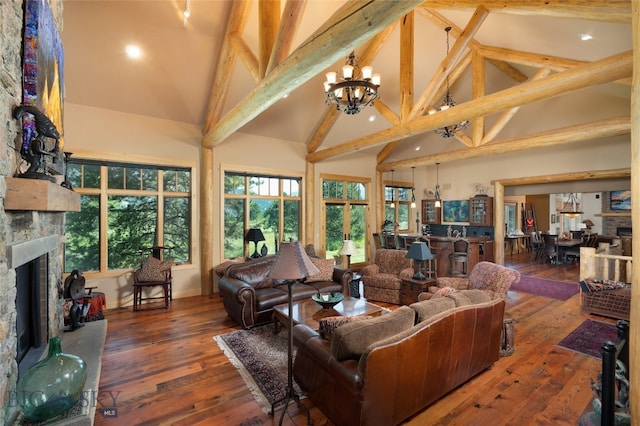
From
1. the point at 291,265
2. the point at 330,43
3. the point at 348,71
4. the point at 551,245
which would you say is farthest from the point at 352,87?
the point at 551,245

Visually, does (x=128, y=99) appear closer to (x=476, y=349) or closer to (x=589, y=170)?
(x=476, y=349)

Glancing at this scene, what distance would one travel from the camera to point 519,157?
800 centimetres

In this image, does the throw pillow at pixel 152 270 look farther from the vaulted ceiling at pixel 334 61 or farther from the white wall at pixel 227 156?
the vaulted ceiling at pixel 334 61

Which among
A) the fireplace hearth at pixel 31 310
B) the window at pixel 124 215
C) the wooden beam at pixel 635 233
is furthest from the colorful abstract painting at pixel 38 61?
the wooden beam at pixel 635 233

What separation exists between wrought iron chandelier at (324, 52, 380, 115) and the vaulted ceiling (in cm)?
33

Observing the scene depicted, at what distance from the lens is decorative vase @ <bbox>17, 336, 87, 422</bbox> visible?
1.71 meters

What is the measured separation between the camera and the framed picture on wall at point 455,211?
936cm

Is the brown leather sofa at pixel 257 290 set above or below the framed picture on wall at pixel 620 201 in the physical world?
below

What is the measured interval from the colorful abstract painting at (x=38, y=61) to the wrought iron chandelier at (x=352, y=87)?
2.83m

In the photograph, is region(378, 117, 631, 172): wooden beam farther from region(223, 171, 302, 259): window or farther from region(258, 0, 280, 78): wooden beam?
region(258, 0, 280, 78): wooden beam

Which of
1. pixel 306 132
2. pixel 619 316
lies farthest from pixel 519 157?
pixel 306 132

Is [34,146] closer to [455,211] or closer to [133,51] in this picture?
[133,51]

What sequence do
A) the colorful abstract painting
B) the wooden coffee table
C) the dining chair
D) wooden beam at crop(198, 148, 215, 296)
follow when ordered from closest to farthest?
the colorful abstract painting < the wooden coffee table < wooden beam at crop(198, 148, 215, 296) < the dining chair

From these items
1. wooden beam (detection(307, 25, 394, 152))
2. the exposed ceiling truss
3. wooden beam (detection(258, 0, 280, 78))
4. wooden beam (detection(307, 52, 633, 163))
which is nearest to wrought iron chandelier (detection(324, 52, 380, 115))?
the exposed ceiling truss
